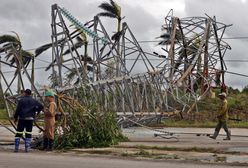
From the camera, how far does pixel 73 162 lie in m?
13.1

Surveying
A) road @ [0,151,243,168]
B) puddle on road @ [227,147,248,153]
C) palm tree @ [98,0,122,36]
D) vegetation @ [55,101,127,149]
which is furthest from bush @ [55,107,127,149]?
palm tree @ [98,0,122,36]

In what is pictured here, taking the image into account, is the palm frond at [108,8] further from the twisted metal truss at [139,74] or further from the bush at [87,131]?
the bush at [87,131]

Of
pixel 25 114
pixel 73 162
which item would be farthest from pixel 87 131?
pixel 73 162

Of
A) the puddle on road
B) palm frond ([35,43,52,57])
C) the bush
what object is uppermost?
palm frond ([35,43,52,57])

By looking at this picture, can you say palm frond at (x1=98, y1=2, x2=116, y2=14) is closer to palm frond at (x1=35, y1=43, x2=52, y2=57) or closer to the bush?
palm frond at (x1=35, y1=43, x2=52, y2=57)

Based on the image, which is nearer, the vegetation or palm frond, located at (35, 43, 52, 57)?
the vegetation

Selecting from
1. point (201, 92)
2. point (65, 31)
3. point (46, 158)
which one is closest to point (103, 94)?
point (65, 31)

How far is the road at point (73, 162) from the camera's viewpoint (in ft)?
40.3

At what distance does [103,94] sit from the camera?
78.2 feet

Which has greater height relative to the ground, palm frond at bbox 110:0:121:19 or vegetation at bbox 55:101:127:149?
palm frond at bbox 110:0:121:19

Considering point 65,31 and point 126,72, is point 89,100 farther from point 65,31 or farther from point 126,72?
point 126,72

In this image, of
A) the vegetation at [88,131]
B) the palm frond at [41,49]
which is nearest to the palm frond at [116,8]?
the palm frond at [41,49]

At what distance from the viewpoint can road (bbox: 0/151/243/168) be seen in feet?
40.3

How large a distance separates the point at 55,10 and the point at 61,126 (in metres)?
7.64
